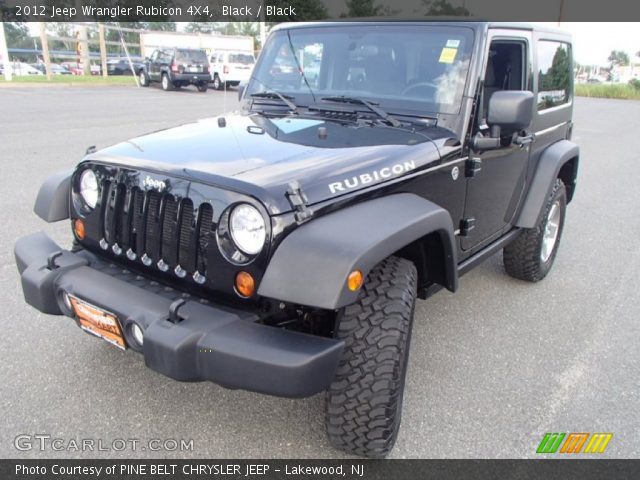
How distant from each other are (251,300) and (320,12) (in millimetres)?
32271

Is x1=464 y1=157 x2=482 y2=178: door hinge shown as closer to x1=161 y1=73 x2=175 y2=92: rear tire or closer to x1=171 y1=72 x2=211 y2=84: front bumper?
x1=171 y1=72 x2=211 y2=84: front bumper

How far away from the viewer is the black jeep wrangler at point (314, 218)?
2.05 m

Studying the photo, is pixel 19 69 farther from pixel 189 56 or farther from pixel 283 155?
pixel 283 155

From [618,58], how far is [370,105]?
122 meters

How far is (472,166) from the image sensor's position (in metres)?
3.10

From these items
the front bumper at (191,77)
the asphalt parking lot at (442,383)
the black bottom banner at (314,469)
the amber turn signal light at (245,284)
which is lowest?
the black bottom banner at (314,469)

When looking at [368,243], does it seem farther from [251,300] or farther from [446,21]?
[446,21]

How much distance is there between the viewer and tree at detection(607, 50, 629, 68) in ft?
Answer: 332

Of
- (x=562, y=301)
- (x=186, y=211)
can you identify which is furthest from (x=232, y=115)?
(x=562, y=301)

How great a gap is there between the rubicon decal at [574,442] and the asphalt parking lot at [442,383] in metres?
0.04

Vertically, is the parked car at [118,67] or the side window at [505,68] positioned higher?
the parked car at [118,67]

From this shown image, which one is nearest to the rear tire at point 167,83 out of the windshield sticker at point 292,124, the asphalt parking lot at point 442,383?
Answer: the asphalt parking lot at point 442,383

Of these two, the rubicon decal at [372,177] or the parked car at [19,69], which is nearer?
the rubicon decal at [372,177]

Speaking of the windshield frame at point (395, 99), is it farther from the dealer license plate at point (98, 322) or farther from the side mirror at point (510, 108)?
the dealer license plate at point (98, 322)
